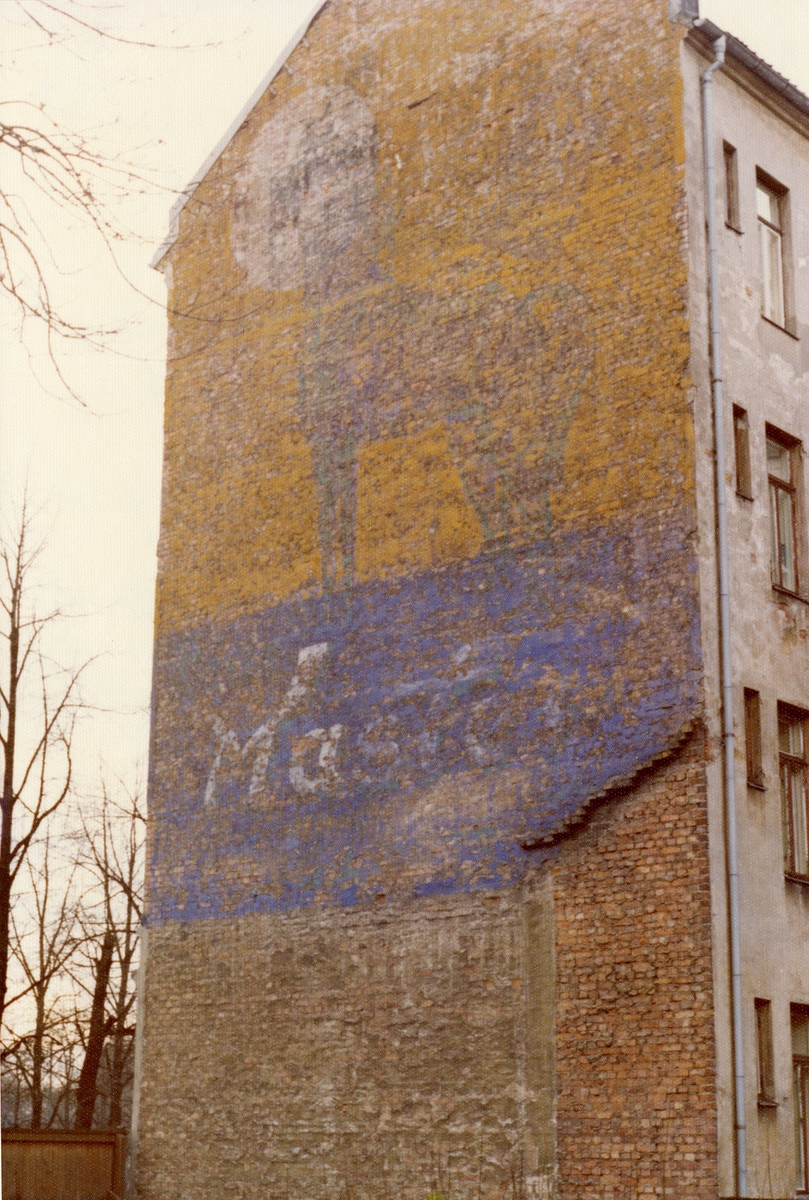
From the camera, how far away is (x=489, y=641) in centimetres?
1936

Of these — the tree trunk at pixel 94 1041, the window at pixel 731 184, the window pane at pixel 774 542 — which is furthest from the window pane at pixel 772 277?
the tree trunk at pixel 94 1041

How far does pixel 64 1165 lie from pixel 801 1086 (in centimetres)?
976

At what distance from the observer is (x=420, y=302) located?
70.1ft

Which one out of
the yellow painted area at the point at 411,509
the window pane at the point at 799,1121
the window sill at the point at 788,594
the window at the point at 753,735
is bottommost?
the window pane at the point at 799,1121

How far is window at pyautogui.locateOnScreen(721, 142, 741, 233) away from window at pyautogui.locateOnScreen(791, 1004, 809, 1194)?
30.2ft

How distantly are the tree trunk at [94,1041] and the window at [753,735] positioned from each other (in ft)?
61.5

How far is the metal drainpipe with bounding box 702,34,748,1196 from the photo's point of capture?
16109 mm

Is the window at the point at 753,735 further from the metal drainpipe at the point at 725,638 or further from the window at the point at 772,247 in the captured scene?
the window at the point at 772,247

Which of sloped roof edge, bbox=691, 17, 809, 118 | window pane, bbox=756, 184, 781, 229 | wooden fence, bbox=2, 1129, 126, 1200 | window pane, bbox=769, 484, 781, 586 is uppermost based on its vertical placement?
sloped roof edge, bbox=691, 17, 809, 118

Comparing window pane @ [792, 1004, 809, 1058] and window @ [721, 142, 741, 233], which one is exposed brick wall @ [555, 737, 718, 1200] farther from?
window @ [721, 142, 741, 233]

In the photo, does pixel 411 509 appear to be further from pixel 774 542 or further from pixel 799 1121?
pixel 799 1121

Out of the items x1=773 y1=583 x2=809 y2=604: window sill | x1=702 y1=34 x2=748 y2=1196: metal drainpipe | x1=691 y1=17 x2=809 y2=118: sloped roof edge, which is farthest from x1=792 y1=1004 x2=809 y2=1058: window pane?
x1=691 y1=17 x2=809 y2=118: sloped roof edge

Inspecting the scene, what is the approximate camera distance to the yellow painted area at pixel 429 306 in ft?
62.6

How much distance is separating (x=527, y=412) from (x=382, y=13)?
23.3 feet
